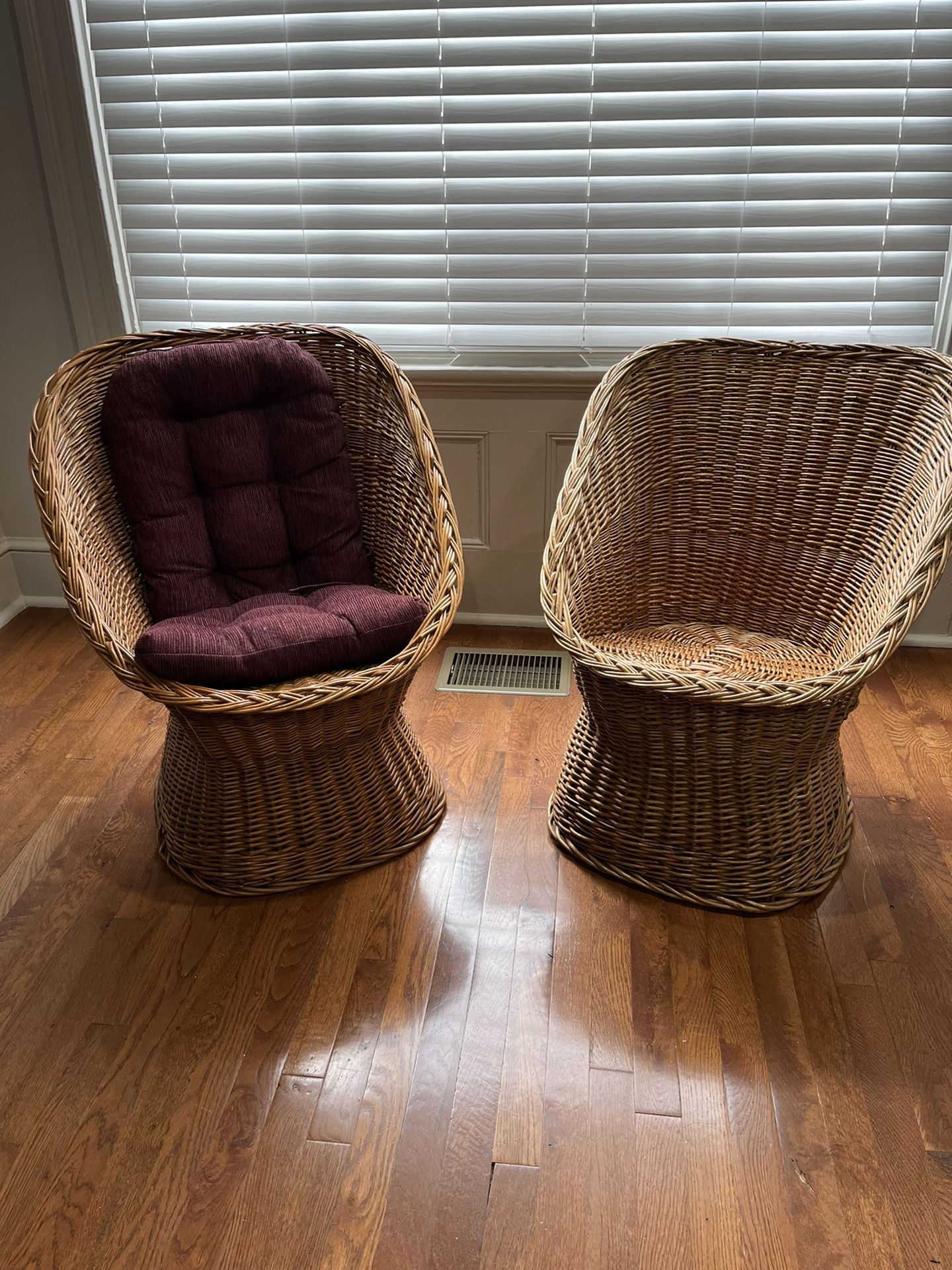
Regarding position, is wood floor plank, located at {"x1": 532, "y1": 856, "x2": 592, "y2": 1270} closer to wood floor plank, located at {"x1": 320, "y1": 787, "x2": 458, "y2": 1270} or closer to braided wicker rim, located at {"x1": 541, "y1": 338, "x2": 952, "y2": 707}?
wood floor plank, located at {"x1": 320, "y1": 787, "x2": 458, "y2": 1270}

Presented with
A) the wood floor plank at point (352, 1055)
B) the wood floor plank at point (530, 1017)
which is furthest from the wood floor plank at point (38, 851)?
the wood floor plank at point (530, 1017)

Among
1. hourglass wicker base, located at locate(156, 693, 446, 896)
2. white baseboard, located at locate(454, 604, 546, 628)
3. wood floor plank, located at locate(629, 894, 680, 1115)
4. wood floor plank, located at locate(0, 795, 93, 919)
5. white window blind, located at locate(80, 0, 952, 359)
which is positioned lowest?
wood floor plank, located at locate(629, 894, 680, 1115)

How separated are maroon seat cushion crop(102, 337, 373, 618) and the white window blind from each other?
57cm

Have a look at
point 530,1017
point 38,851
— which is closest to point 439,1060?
point 530,1017

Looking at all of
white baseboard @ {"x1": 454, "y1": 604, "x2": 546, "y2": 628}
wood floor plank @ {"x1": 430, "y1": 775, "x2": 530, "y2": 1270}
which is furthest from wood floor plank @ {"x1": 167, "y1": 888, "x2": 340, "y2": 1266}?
white baseboard @ {"x1": 454, "y1": 604, "x2": 546, "y2": 628}

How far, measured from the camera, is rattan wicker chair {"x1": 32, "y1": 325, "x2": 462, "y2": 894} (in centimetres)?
162

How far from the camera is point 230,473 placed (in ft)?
6.43

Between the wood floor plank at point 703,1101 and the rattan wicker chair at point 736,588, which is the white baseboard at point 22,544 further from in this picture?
the wood floor plank at point 703,1101

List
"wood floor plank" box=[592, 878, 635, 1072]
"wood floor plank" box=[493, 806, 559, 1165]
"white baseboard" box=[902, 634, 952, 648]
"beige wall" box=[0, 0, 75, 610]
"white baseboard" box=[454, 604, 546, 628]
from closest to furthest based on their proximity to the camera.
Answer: "wood floor plank" box=[493, 806, 559, 1165] → "wood floor plank" box=[592, 878, 635, 1072] → "beige wall" box=[0, 0, 75, 610] → "white baseboard" box=[902, 634, 952, 648] → "white baseboard" box=[454, 604, 546, 628]

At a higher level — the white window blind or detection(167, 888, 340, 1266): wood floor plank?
the white window blind

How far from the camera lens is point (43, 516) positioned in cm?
168

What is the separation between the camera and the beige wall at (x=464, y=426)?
8.00ft

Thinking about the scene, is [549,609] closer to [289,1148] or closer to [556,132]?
[289,1148]

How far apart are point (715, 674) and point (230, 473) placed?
1040 millimetres
